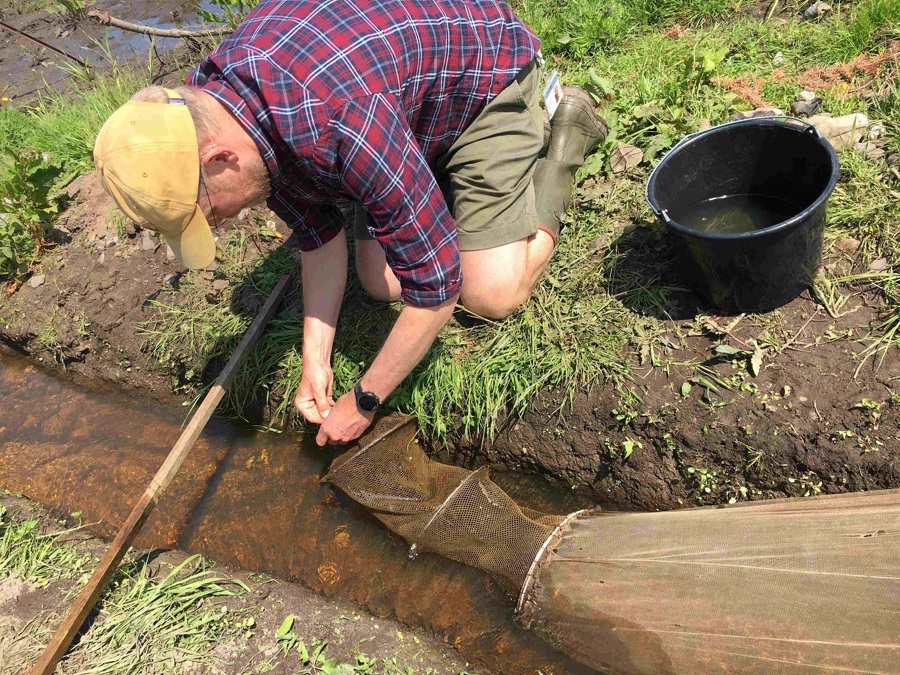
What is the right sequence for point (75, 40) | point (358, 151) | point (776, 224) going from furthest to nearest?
point (75, 40) → point (776, 224) → point (358, 151)

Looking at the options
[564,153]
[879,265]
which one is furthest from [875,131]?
[564,153]

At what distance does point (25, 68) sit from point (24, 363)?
4392mm

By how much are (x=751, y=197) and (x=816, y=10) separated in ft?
5.65

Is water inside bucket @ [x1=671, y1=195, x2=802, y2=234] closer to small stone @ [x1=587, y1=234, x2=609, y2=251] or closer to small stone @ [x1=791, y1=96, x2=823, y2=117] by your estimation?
small stone @ [x1=587, y1=234, x2=609, y2=251]

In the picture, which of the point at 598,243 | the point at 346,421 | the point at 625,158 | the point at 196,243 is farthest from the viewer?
the point at 625,158

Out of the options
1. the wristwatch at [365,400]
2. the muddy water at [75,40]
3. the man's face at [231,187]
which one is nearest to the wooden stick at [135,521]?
the wristwatch at [365,400]

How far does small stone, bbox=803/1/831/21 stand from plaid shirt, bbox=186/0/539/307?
8.04ft

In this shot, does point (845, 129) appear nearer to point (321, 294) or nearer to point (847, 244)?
point (847, 244)

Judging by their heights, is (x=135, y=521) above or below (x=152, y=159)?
below

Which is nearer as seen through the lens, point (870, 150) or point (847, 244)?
point (847, 244)

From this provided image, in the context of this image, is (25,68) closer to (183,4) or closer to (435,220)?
(183,4)

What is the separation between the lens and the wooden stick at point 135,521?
7.50 feet

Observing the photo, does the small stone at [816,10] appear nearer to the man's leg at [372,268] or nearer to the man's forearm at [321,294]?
the man's leg at [372,268]

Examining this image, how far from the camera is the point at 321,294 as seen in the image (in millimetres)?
2850
